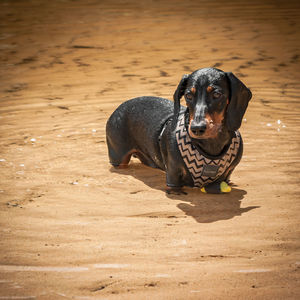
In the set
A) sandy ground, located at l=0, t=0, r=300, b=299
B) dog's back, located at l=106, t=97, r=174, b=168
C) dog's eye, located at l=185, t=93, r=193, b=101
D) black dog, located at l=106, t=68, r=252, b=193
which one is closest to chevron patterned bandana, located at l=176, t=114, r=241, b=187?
black dog, located at l=106, t=68, r=252, b=193

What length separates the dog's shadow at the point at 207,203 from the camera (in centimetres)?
398

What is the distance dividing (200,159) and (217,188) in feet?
1.17

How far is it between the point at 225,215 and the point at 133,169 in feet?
5.07

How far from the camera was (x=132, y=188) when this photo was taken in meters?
4.69

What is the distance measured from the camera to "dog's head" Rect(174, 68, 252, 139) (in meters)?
3.88

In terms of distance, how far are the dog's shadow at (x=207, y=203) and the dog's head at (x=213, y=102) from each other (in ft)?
2.03

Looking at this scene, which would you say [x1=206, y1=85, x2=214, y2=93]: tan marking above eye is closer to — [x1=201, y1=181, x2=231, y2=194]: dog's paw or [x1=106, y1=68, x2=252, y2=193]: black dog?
[x1=106, y1=68, x2=252, y2=193]: black dog

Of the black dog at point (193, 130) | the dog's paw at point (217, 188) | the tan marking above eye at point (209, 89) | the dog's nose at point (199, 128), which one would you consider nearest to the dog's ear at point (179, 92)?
the black dog at point (193, 130)

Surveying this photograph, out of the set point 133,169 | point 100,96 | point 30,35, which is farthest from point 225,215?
point 30,35

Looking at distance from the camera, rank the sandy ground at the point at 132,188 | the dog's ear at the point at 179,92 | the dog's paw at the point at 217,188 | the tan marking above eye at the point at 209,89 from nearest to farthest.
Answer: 1. the sandy ground at the point at 132,188
2. the tan marking above eye at the point at 209,89
3. the dog's ear at the point at 179,92
4. the dog's paw at the point at 217,188

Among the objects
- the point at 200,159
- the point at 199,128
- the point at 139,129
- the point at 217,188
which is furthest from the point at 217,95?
the point at 139,129

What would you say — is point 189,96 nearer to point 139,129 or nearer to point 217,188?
point 217,188

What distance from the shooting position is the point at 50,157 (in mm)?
5625

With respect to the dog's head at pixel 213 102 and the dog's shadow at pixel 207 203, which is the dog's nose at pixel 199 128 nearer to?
the dog's head at pixel 213 102
